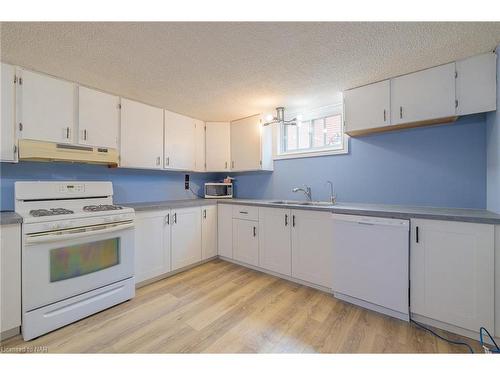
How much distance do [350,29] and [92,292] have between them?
284cm

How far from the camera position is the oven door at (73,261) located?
5.07ft

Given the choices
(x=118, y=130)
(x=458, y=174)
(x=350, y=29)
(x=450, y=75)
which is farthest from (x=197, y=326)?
(x=450, y=75)

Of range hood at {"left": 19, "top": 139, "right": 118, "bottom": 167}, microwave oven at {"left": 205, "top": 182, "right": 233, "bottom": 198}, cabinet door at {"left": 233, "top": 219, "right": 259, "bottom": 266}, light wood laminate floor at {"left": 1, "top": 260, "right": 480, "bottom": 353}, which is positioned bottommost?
light wood laminate floor at {"left": 1, "top": 260, "right": 480, "bottom": 353}

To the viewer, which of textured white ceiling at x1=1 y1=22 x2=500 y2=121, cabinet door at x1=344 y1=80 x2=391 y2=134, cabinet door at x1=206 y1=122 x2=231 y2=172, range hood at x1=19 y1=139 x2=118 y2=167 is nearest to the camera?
textured white ceiling at x1=1 y1=22 x2=500 y2=121

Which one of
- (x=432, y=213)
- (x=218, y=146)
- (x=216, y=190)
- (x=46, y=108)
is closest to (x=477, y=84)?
(x=432, y=213)

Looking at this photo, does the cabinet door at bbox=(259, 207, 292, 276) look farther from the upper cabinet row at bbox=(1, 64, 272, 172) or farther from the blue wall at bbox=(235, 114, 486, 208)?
the upper cabinet row at bbox=(1, 64, 272, 172)

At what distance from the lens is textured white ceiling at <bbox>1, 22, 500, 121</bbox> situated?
1385 millimetres

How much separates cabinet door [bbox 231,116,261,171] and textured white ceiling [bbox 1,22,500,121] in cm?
82

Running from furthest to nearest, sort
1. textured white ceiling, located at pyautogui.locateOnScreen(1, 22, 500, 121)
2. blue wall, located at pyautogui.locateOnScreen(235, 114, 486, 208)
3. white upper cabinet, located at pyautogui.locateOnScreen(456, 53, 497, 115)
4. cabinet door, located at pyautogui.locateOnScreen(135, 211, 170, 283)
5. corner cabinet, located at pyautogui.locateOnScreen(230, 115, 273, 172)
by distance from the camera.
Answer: corner cabinet, located at pyautogui.locateOnScreen(230, 115, 273, 172), cabinet door, located at pyautogui.locateOnScreen(135, 211, 170, 283), blue wall, located at pyautogui.locateOnScreen(235, 114, 486, 208), white upper cabinet, located at pyautogui.locateOnScreen(456, 53, 497, 115), textured white ceiling, located at pyautogui.locateOnScreen(1, 22, 500, 121)

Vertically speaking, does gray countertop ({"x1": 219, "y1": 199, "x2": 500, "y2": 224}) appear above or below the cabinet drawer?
above

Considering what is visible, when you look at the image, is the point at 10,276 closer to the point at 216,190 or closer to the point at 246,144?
the point at 216,190

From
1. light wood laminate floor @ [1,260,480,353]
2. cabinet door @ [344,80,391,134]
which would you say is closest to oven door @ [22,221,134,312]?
light wood laminate floor @ [1,260,480,353]

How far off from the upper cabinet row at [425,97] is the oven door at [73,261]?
264cm

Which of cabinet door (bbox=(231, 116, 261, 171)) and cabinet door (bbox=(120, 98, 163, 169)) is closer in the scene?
cabinet door (bbox=(120, 98, 163, 169))
